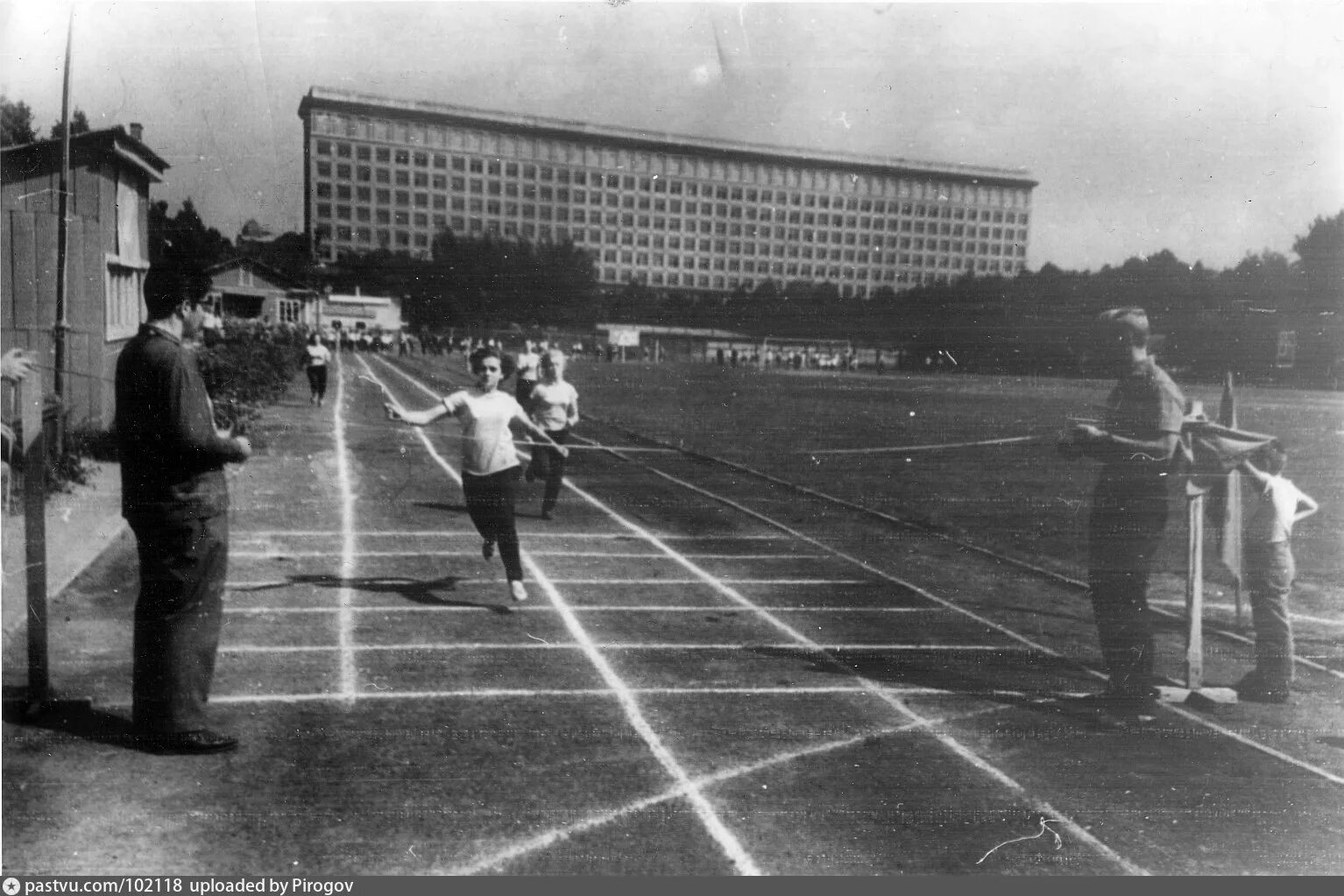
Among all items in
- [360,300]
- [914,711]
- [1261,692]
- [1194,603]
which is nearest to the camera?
[914,711]

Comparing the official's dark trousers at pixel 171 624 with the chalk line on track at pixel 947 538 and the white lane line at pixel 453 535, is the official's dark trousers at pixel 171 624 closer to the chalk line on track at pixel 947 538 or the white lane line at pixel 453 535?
the white lane line at pixel 453 535

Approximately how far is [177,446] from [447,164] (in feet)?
9.41

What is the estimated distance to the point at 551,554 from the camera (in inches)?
303

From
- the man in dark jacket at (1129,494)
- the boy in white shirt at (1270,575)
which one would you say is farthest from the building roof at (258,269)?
the boy in white shirt at (1270,575)

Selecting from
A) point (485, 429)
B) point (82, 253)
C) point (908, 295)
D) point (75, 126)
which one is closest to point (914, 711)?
point (485, 429)

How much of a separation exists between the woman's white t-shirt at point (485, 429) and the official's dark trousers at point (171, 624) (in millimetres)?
2511

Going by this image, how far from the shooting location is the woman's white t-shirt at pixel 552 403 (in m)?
9.44

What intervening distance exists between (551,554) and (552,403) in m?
2.17

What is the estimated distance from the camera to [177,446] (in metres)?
→ 3.80

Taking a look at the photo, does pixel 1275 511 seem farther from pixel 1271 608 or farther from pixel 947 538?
pixel 947 538

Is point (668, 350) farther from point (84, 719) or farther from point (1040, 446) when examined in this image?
point (84, 719)

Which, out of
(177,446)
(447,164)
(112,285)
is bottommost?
(177,446)

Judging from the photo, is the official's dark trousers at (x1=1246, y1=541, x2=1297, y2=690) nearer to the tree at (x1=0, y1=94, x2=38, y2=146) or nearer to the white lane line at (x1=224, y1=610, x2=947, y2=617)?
the white lane line at (x1=224, y1=610, x2=947, y2=617)

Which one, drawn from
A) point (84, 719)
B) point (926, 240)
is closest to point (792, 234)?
point (926, 240)
